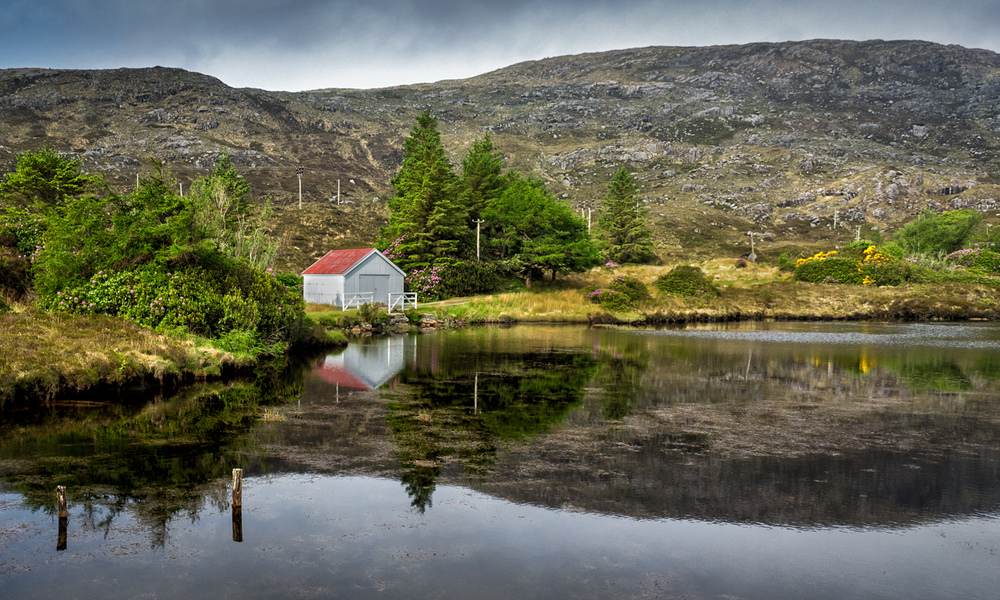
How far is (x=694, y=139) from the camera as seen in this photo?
16850 centimetres

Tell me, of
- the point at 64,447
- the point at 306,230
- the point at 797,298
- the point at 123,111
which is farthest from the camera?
the point at 123,111

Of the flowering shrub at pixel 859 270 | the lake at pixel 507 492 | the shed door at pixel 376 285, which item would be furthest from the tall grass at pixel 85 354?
the flowering shrub at pixel 859 270

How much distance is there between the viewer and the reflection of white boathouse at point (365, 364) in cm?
1914

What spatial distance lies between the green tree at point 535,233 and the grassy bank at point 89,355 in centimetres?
3759

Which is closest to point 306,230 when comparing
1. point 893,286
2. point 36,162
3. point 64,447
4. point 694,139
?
point 36,162

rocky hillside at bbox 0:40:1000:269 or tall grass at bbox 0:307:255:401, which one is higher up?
rocky hillside at bbox 0:40:1000:269

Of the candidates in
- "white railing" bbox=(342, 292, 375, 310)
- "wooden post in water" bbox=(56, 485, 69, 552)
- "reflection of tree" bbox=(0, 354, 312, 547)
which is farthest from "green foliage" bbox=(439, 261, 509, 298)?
"wooden post in water" bbox=(56, 485, 69, 552)

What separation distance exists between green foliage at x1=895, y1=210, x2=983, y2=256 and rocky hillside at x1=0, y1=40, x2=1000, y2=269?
12.6m

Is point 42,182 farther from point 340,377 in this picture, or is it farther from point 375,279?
point 340,377

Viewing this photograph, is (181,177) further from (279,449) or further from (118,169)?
(279,449)

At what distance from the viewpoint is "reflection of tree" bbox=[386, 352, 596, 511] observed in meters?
11.2

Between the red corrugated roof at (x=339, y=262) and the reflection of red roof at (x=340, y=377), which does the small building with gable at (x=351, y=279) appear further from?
the reflection of red roof at (x=340, y=377)

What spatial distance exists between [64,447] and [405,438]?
6.09 m

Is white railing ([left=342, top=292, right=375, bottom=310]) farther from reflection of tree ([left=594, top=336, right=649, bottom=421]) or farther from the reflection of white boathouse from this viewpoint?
reflection of tree ([left=594, top=336, right=649, bottom=421])
